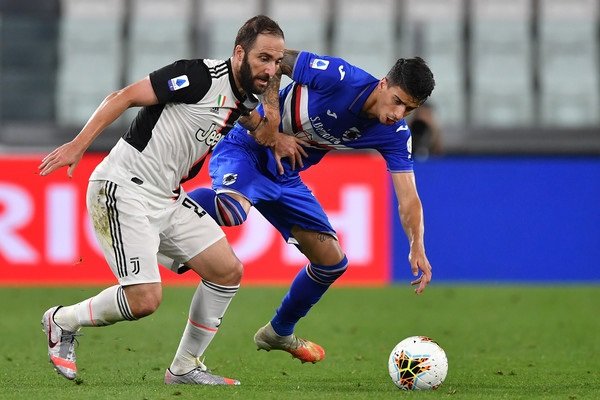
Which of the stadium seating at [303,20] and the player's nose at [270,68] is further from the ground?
the stadium seating at [303,20]

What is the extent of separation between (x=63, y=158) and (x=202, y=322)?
1338mm

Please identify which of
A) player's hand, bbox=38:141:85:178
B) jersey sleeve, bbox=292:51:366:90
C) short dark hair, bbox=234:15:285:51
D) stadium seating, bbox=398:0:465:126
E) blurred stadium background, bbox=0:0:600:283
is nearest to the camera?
player's hand, bbox=38:141:85:178

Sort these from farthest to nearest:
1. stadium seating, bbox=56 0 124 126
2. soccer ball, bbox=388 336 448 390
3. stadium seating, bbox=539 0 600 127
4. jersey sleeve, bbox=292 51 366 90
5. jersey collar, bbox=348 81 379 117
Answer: stadium seating, bbox=539 0 600 127, stadium seating, bbox=56 0 124 126, jersey sleeve, bbox=292 51 366 90, jersey collar, bbox=348 81 379 117, soccer ball, bbox=388 336 448 390

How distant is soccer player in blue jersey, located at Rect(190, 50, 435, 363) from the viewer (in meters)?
7.52

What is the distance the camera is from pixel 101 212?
666 centimetres

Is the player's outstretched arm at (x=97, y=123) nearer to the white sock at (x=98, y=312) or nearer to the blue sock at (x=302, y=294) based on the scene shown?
the white sock at (x=98, y=312)

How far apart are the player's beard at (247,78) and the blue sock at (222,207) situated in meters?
1.14

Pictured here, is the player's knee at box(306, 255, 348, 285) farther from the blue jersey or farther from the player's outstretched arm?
the player's outstretched arm

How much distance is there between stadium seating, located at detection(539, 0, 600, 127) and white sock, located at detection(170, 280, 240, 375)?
37.9 ft

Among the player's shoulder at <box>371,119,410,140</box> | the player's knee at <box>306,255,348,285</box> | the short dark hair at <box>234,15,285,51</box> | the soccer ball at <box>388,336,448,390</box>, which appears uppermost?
the short dark hair at <box>234,15,285,51</box>

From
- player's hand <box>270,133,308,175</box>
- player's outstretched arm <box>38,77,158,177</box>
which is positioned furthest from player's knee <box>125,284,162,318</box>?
player's hand <box>270,133,308,175</box>

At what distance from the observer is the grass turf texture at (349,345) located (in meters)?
6.80

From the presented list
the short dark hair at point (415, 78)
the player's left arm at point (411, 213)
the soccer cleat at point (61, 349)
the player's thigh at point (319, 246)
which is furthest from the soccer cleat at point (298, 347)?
the short dark hair at point (415, 78)

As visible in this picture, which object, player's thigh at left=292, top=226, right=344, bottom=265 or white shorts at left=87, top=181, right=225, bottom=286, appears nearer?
Answer: white shorts at left=87, top=181, right=225, bottom=286
